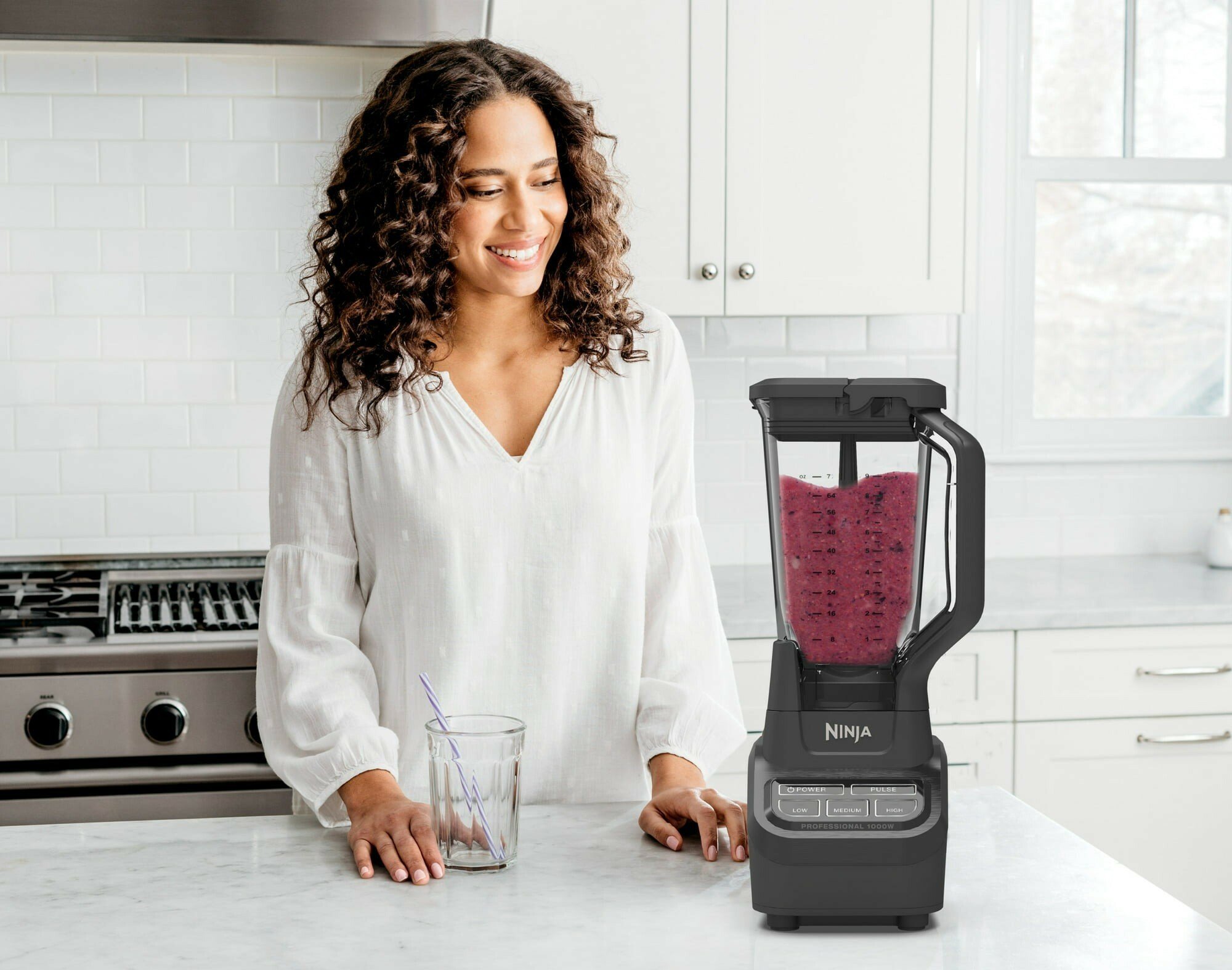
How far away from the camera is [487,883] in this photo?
105cm

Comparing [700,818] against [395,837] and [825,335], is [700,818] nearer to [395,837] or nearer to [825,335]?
[395,837]

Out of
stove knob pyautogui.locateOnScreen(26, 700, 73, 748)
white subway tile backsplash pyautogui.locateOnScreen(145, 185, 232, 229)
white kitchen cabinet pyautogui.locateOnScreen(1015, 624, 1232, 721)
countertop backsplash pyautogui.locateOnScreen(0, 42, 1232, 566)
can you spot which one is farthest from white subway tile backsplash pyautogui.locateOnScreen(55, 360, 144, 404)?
white kitchen cabinet pyautogui.locateOnScreen(1015, 624, 1232, 721)

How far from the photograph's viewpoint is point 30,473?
2.74 m

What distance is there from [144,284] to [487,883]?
207 cm

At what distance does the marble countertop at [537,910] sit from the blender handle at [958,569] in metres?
0.19

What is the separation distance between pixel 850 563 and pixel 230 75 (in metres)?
2.21

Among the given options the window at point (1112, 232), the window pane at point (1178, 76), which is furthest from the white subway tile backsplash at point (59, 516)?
the window pane at point (1178, 76)

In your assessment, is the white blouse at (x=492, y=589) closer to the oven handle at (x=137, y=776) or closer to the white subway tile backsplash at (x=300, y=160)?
the oven handle at (x=137, y=776)

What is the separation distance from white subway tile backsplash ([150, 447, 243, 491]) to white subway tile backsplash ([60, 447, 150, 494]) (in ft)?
0.08

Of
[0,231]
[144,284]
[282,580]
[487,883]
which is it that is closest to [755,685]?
[282,580]

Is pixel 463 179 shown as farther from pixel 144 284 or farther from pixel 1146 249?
pixel 1146 249

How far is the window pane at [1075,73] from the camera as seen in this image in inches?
119

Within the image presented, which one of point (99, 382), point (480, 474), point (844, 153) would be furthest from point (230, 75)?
point (480, 474)

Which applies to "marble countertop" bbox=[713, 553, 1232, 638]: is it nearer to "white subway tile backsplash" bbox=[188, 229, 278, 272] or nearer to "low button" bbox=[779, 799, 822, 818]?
"white subway tile backsplash" bbox=[188, 229, 278, 272]
